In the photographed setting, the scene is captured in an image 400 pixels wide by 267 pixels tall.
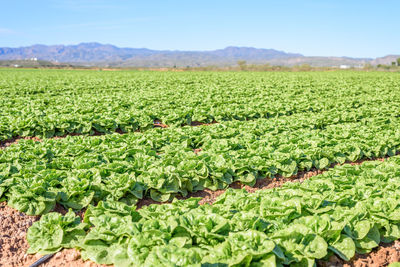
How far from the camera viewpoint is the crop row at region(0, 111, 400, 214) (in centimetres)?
617

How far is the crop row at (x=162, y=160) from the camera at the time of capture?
6.17 metres

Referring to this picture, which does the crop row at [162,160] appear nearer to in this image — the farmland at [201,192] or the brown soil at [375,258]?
the farmland at [201,192]

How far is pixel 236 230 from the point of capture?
4.47 metres

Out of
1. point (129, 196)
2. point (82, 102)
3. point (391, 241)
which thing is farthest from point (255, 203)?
point (82, 102)

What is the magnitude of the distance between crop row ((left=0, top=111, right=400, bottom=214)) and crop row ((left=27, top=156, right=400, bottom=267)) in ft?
3.66

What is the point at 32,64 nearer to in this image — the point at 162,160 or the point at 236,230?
the point at 162,160

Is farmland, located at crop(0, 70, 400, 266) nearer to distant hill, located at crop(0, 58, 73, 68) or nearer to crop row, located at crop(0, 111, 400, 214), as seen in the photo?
crop row, located at crop(0, 111, 400, 214)

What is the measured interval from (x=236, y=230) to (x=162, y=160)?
3.41m

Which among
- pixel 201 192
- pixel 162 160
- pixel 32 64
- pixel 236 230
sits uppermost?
pixel 32 64

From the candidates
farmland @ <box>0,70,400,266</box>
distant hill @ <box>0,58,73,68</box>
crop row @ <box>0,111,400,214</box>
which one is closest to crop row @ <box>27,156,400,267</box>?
farmland @ <box>0,70,400,266</box>

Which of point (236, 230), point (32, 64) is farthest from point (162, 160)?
point (32, 64)

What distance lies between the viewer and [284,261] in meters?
3.99

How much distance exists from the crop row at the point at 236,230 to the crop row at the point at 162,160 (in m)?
1.12

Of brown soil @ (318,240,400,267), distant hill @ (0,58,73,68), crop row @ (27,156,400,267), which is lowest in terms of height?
brown soil @ (318,240,400,267)
